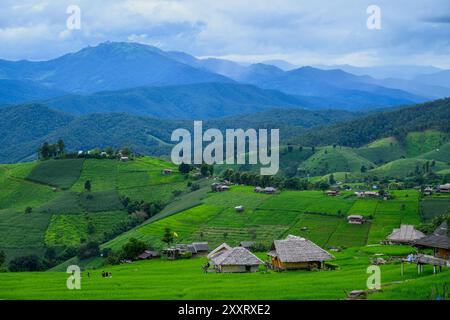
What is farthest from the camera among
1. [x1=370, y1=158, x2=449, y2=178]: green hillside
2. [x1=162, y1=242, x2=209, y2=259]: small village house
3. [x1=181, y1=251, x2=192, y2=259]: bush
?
[x1=370, y1=158, x2=449, y2=178]: green hillside

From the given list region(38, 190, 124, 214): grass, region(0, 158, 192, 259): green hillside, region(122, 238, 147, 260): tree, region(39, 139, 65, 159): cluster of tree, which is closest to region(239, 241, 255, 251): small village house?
region(122, 238, 147, 260): tree

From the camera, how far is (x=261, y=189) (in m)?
111

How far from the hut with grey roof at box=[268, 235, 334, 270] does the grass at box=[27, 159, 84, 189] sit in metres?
84.1

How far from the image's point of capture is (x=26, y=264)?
266 feet

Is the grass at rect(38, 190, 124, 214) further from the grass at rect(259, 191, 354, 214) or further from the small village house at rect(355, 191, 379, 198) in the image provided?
the small village house at rect(355, 191, 379, 198)

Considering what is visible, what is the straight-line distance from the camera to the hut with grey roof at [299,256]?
4622cm

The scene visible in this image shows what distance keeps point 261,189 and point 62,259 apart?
37755 mm

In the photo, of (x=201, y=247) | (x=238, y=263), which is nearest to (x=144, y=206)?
(x=201, y=247)

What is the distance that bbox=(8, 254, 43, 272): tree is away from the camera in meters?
79.5

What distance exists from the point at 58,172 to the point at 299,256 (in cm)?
9506

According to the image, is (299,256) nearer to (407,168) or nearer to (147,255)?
(147,255)

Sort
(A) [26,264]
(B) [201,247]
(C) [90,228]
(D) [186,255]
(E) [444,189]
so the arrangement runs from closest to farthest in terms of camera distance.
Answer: (D) [186,255] → (B) [201,247] → (A) [26,264] → (C) [90,228] → (E) [444,189]
